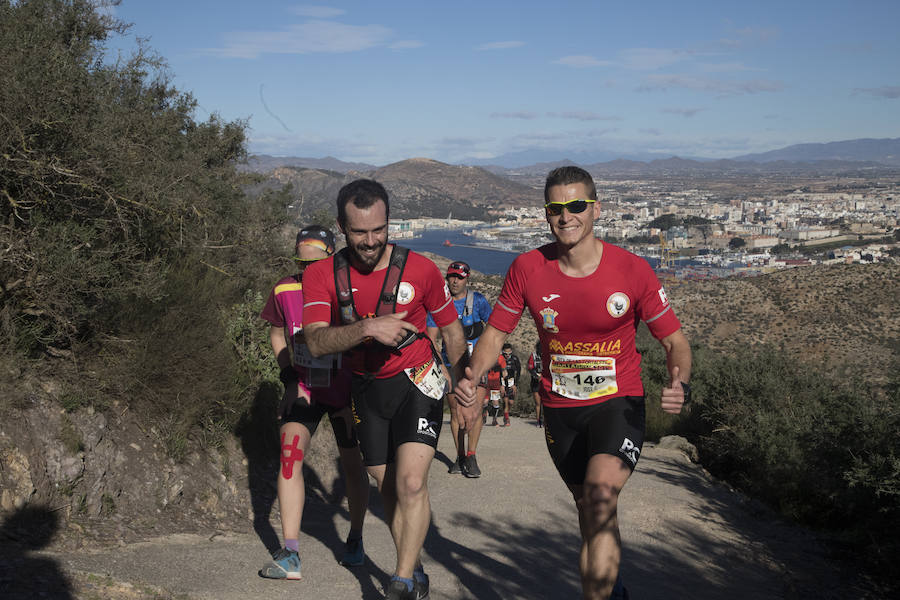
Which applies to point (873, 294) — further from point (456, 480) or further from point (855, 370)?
point (456, 480)

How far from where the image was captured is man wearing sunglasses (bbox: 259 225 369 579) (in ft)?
16.1

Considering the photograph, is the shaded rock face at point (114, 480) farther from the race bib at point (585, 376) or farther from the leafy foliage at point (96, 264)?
the race bib at point (585, 376)

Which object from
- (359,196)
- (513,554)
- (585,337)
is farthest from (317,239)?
(513,554)

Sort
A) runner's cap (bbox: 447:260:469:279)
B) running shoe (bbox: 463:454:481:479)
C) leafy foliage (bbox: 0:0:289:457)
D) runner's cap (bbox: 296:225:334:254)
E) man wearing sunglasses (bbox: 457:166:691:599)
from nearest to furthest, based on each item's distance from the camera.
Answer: man wearing sunglasses (bbox: 457:166:691:599)
runner's cap (bbox: 296:225:334:254)
leafy foliage (bbox: 0:0:289:457)
runner's cap (bbox: 447:260:469:279)
running shoe (bbox: 463:454:481:479)

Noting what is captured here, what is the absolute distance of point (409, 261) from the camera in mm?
4504

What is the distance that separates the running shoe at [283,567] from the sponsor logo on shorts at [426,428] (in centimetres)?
126

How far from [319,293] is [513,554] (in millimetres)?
2965

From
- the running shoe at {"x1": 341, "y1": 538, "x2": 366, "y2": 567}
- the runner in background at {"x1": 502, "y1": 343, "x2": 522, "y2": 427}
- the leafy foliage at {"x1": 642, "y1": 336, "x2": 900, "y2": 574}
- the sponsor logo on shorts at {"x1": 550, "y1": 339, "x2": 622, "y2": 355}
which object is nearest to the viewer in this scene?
the sponsor logo on shorts at {"x1": 550, "y1": 339, "x2": 622, "y2": 355}

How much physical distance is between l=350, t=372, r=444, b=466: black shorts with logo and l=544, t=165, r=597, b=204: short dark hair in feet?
4.53

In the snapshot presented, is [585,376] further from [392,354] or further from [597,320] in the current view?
[392,354]

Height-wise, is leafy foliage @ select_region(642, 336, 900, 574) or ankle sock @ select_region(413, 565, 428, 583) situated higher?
ankle sock @ select_region(413, 565, 428, 583)

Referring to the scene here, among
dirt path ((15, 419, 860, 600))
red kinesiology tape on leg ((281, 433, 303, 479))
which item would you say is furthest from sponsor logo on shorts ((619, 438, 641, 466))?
red kinesiology tape on leg ((281, 433, 303, 479))

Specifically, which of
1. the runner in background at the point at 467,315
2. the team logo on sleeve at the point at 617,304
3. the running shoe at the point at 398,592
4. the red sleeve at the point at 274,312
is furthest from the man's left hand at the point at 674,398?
the runner in background at the point at 467,315

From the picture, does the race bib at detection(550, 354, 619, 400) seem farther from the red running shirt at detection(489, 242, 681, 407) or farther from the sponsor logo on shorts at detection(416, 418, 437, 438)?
the sponsor logo on shorts at detection(416, 418, 437, 438)
